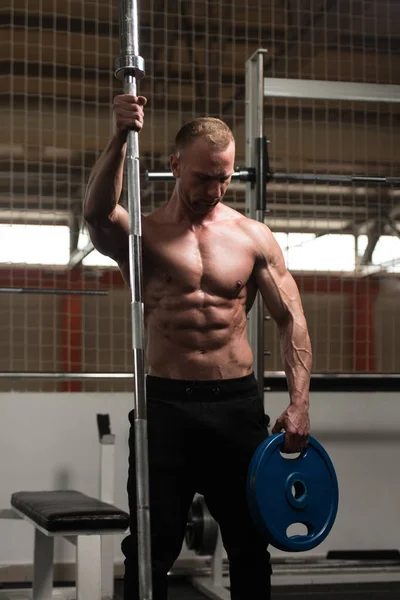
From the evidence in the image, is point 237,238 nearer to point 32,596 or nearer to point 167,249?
point 167,249

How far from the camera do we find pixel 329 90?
11.7ft

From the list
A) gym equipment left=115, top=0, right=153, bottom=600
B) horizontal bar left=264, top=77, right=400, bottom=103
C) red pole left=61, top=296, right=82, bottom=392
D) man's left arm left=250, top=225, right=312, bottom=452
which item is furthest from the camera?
red pole left=61, top=296, right=82, bottom=392

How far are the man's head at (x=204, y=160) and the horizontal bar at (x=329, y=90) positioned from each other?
45.4 inches

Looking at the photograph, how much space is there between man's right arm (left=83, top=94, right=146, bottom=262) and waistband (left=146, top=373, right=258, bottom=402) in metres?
0.34

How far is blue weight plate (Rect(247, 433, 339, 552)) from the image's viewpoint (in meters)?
2.26

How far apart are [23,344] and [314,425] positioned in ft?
4.55

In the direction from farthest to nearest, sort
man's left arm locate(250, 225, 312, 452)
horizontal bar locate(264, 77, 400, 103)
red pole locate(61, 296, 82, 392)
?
1. red pole locate(61, 296, 82, 392)
2. horizontal bar locate(264, 77, 400, 103)
3. man's left arm locate(250, 225, 312, 452)

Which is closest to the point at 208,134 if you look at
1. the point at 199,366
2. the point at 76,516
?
the point at 199,366

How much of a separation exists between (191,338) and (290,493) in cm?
45

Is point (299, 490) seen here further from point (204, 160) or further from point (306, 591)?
point (306, 591)

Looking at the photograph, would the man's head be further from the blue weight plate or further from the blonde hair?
the blue weight plate

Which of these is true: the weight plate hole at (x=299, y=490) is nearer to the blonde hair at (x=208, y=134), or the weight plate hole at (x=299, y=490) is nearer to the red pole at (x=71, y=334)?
the blonde hair at (x=208, y=134)

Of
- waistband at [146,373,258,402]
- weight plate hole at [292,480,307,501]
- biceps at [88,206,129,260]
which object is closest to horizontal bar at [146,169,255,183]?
biceps at [88,206,129,260]

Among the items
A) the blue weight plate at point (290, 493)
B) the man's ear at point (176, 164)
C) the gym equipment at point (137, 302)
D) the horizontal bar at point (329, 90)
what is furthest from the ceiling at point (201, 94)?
the gym equipment at point (137, 302)
